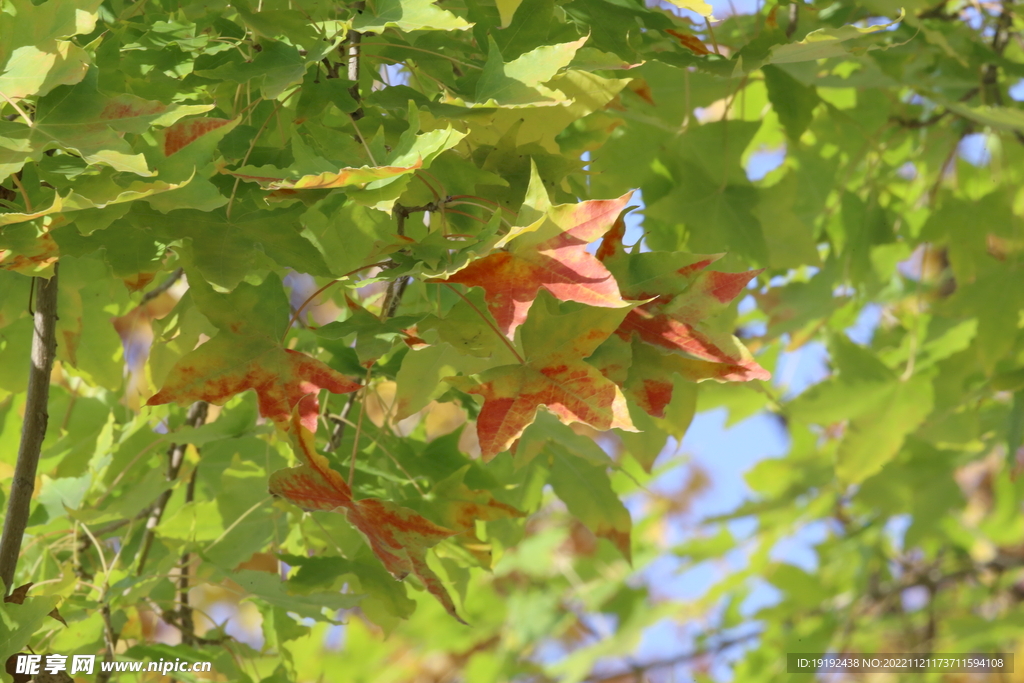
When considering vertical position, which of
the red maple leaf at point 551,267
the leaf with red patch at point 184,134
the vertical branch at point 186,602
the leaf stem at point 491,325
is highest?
the leaf with red patch at point 184,134

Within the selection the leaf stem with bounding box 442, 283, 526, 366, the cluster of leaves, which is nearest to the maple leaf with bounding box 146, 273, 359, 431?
the cluster of leaves

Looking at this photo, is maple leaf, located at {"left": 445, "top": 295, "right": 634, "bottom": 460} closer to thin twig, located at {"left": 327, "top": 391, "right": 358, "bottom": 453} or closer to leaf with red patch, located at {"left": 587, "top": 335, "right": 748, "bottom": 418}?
leaf with red patch, located at {"left": 587, "top": 335, "right": 748, "bottom": 418}

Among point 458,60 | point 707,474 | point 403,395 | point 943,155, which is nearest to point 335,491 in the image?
point 403,395

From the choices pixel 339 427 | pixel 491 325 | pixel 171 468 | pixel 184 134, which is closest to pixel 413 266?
pixel 491 325

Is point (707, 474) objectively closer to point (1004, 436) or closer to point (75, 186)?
point (1004, 436)

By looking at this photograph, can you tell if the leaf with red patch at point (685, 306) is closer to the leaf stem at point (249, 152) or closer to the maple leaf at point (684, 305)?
the maple leaf at point (684, 305)

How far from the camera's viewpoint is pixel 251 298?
25.6 inches

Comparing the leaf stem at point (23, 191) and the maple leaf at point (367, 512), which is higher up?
the leaf stem at point (23, 191)

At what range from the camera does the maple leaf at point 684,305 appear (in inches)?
23.4

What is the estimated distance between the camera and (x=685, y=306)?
1.99 ft

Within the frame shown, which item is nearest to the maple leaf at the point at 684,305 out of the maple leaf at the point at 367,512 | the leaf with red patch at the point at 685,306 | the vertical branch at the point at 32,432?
the leaf with red patch at the point at 685,306

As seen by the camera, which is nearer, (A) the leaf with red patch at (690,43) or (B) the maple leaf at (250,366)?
(B) the maple leaf at (250,366)

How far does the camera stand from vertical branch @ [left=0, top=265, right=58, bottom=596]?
64 centimetres

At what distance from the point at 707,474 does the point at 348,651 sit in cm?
192
